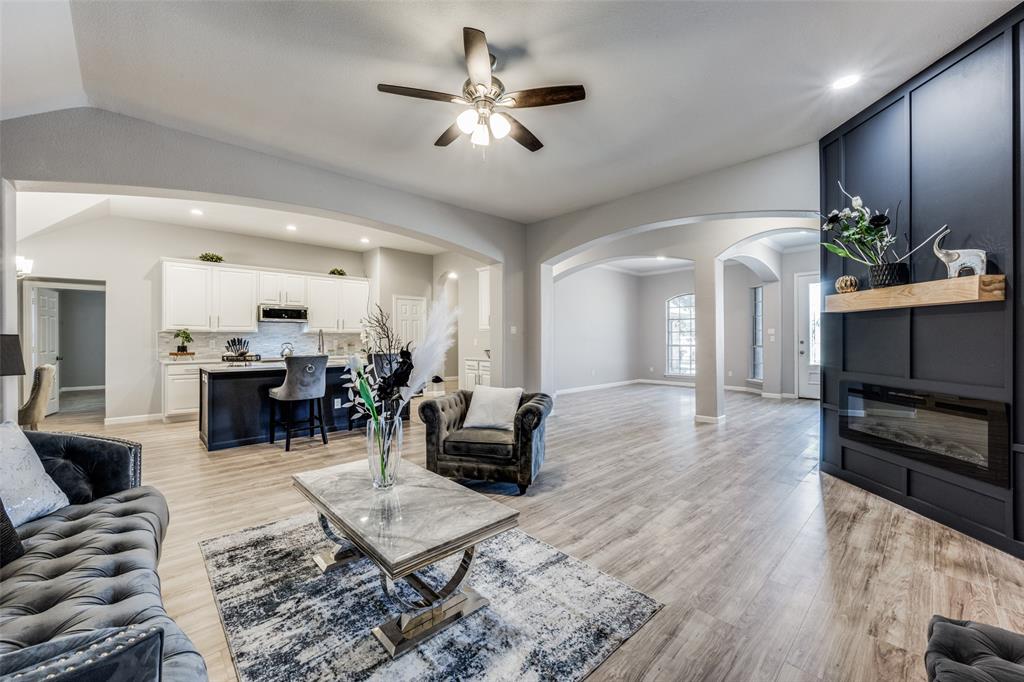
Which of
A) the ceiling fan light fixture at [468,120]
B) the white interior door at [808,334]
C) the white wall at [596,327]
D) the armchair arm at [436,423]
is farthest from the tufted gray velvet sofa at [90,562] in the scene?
the white interior door at [808,334]

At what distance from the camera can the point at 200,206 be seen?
5.71 m

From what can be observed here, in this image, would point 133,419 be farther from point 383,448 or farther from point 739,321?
point 739,321

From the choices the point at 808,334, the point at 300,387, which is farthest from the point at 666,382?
the point at 300,387

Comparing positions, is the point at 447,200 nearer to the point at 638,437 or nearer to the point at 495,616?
the point at 638,437

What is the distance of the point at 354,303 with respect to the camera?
8320 millimetres

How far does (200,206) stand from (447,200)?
137 inches

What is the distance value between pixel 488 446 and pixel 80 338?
1151 centimetres

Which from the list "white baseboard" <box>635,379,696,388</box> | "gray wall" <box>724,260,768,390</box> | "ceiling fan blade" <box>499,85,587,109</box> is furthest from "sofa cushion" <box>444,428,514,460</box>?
"white baseboard" <box>635,379,696,388</box>

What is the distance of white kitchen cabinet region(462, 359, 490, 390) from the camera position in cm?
822

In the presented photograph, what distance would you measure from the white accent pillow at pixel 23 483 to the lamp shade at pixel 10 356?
35.2 inches

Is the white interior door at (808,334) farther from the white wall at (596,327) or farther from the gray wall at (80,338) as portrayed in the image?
the gray wall at (80,338)

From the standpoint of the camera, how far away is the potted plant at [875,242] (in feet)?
9.79

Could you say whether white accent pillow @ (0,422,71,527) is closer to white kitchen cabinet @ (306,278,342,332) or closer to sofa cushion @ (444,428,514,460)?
sofa cushion @ (444,428,514,460)

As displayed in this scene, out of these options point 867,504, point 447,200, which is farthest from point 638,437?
point 447,200
